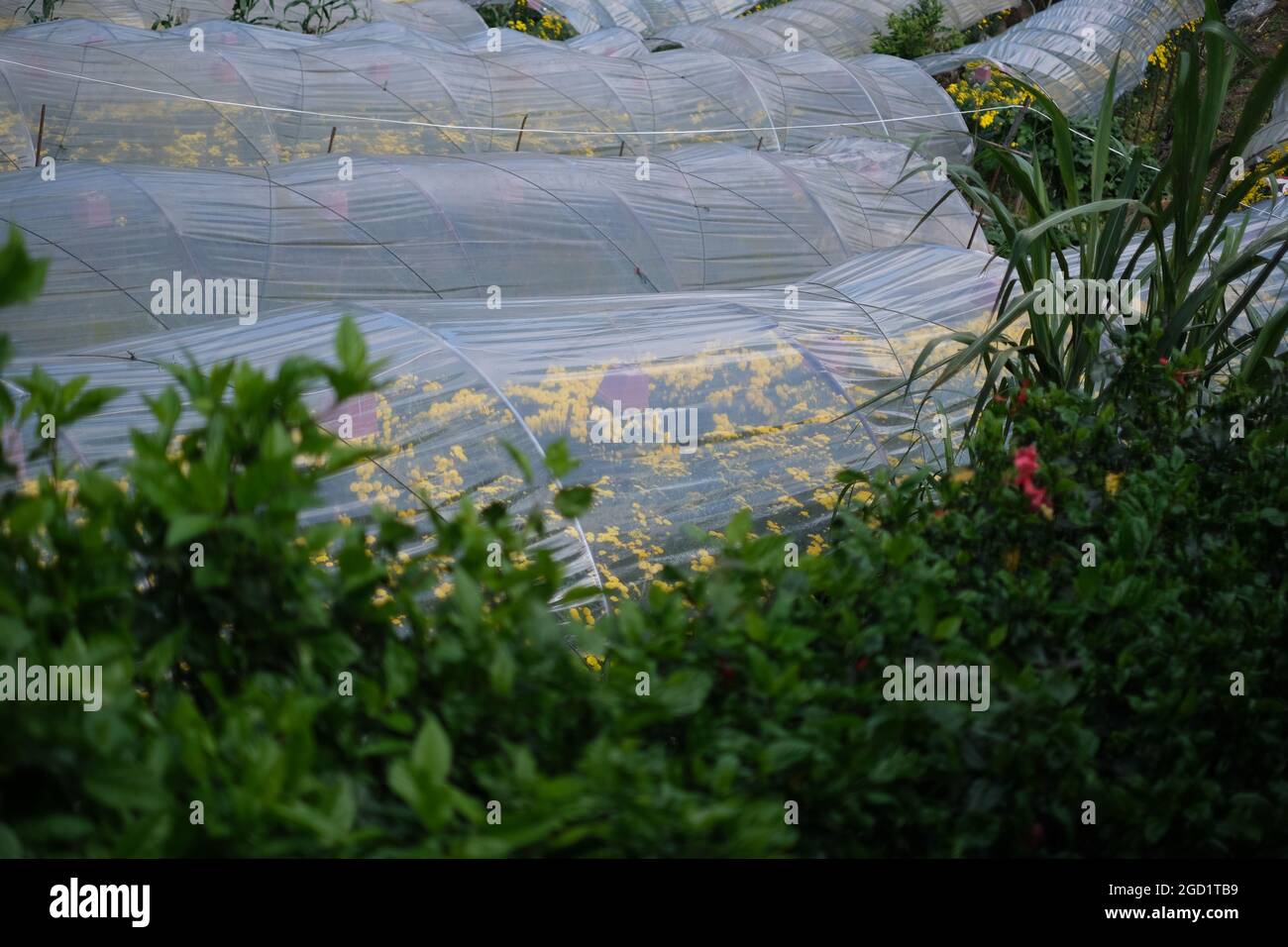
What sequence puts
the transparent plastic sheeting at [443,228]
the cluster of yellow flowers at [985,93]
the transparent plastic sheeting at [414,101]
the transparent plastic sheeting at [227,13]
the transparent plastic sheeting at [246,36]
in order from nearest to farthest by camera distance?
the transparent plastic sheeting at [443,228] → the transparent plastic sheeting at [414,101] → the transparent plastic sheeting at [246,36] → the transparent plastic sheeting at [227,13] → the cluster of yellow flowers at [985,93]

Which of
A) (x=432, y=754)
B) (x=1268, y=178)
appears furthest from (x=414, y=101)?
(x=432, y=754)

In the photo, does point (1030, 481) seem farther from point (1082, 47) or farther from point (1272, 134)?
point (1082, 47)

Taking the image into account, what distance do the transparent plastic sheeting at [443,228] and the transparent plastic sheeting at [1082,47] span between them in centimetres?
636

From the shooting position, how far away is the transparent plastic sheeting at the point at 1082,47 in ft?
55.2

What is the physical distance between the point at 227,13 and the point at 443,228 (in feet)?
29.1

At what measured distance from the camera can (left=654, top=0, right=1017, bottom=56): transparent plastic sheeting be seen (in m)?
17.8

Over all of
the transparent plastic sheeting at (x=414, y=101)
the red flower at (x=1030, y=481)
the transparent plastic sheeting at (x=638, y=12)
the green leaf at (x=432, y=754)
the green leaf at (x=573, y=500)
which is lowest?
the green leaf at (x=432, y=754)

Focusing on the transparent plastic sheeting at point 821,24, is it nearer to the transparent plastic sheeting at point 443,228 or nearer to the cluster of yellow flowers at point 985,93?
the cluster of yellow flowers at point 985,93

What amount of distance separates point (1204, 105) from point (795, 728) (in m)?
2.32

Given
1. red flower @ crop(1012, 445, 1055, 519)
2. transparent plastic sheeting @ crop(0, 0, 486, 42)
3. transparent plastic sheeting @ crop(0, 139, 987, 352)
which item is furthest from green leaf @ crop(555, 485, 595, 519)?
transparent plastic sheeting @ crop(0, 0, 486, 42)

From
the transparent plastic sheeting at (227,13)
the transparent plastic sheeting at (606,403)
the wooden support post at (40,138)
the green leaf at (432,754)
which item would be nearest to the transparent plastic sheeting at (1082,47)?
the transparent plastic sheeting at (227,13)

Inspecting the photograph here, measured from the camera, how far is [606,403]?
5.42 metres
